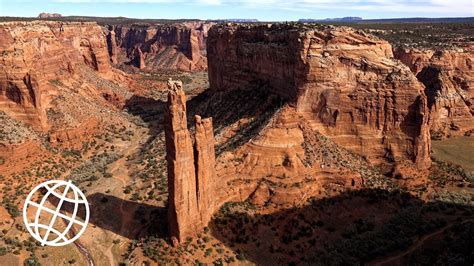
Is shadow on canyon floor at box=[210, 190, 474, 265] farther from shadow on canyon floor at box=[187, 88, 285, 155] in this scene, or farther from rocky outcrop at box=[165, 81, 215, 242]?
shadow on canyon floor at box=[187, 88, 285, 155]

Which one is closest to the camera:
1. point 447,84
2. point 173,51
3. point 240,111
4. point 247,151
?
point 247,151

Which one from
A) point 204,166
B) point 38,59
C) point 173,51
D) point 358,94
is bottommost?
point 204,166

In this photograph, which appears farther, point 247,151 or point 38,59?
point 38,59

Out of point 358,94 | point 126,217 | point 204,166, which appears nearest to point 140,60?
point 358,94

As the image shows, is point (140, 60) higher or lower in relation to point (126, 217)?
higher

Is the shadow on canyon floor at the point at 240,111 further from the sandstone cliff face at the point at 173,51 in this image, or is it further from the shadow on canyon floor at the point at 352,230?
the sandstone cliff face at the point at 173,51

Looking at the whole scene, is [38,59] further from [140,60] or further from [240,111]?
[140,60]
